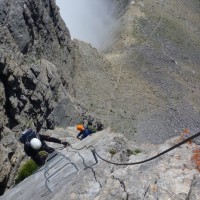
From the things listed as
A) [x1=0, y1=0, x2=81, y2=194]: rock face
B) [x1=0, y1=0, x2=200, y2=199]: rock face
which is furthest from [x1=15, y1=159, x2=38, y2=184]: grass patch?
[x1=0, y1=0, x2=81, y2=194]: rock face

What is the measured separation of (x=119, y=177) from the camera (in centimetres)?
1412

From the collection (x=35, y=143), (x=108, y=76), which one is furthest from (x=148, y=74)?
(x=35, y=143)

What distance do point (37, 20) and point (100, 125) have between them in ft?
36.0

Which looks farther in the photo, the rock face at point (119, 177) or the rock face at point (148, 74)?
the rock face at point (148, 74)

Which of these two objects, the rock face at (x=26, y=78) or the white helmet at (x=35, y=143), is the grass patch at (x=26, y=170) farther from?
the white helmet at (x=35, y=143)

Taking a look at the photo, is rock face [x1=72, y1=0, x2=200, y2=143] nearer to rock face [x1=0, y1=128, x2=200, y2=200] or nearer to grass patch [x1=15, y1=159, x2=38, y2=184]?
grass patch [x1=15, y1=159, x2=38, y2=184]

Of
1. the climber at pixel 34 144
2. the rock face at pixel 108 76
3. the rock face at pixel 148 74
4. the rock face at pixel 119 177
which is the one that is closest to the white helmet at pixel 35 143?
the climber at pixel 34 144

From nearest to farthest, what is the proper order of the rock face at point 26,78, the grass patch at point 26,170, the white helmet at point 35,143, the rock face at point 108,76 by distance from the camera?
the white helmet at point 35,143, the grass patch at point 26,170, the rock face at point 26,78, the rock face at point 108,76

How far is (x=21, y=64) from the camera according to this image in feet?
94.3

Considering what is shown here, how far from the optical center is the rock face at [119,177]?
492 inches

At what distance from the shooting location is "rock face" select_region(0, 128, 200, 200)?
41.0 feet

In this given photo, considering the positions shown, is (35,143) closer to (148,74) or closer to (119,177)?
(119,177)

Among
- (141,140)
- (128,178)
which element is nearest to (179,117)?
(141,140)

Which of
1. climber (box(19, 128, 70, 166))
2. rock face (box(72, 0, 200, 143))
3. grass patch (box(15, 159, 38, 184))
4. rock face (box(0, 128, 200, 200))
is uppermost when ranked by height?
climber (box(19, 128, 70, 166))
